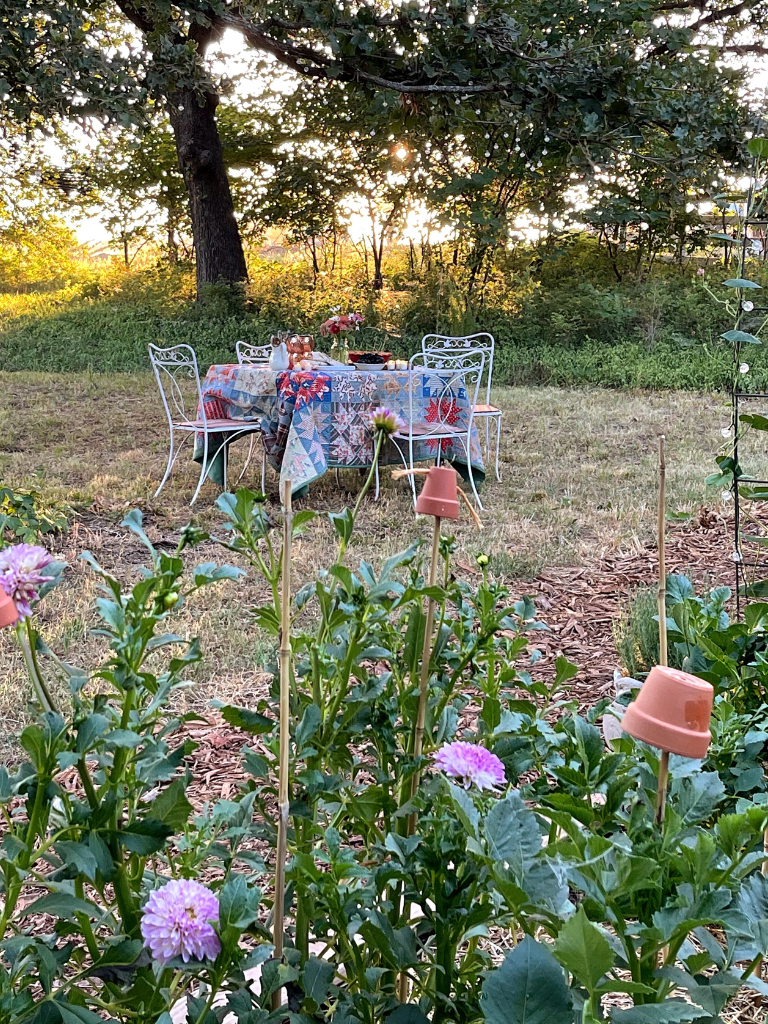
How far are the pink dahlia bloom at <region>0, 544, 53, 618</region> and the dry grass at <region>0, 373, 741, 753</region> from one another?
17.4 inches

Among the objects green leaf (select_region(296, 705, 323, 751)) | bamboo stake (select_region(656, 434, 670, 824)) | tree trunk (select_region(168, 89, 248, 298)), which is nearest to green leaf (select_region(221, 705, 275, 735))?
green leaf (select_region(296, 705, 323, 751))

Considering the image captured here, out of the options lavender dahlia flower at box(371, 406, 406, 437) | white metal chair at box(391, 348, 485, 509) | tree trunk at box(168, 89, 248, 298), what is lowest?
white metal chair at box(391, 348, 485, 509)

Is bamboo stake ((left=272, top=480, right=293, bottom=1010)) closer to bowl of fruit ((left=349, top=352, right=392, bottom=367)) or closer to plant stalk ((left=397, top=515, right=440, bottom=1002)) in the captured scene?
plant stalk ((left=397, top=515, right=440, bottom=1002))

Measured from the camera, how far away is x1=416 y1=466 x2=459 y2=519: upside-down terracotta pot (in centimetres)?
85

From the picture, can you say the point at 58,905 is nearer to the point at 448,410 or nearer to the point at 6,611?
the point at 6,611

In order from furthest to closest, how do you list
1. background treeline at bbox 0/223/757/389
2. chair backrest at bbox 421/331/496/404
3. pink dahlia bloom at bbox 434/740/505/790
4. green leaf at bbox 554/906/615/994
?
1. background treeline at bbox 0/223/757/389
2. chair backrest at bbox 421/331/496/404
3. pink dahlia bloom at bbox 434/740/505/790
4. green leaf at bbox 554/906/615/994

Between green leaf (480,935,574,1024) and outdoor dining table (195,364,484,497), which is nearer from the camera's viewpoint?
green leaf (480,935,574,1024)

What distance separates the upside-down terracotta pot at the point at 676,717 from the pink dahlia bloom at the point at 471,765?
16 cm

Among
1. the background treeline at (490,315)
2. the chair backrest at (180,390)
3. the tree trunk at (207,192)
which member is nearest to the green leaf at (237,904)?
the chair backrest at (180,390)

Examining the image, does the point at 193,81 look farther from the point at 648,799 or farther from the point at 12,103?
the point at 648,799

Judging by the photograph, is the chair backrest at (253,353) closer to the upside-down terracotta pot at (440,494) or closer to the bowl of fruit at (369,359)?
the bowl of fruit at (369,359)

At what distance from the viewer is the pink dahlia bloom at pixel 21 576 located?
0.68 m

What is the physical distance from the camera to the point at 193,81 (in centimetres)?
594

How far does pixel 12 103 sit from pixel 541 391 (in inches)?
214
